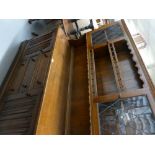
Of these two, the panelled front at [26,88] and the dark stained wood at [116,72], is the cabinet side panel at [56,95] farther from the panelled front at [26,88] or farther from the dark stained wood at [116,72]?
the dark stained wood at [116,72]

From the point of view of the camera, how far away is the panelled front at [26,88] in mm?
1265

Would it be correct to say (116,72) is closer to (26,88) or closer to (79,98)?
(79,98)

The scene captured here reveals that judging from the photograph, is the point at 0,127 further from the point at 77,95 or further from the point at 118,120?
the point at 118,120

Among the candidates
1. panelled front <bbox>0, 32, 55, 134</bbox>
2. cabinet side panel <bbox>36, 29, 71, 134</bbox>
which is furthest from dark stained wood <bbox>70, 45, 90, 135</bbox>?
panelled front <bbox>0, 32, 55, 134</bbox>

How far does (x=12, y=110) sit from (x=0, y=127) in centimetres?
16

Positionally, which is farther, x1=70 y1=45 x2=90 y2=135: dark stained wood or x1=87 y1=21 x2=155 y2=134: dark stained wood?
x1=70 y1=45 x2=90 y2=135: dark stained wood

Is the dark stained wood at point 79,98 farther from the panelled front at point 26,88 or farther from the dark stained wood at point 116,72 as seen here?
the panelled front at point 26,88

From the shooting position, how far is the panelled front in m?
1.26

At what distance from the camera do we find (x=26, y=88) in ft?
5.09

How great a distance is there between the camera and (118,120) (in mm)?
1165

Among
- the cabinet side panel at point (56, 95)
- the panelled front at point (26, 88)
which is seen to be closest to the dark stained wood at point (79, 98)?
the cabinet side panel at point (56, 95)

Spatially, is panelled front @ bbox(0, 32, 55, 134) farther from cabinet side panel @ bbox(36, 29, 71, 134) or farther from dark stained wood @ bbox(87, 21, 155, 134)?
dark stained wood @ bbox(87, 21, 155, 134)

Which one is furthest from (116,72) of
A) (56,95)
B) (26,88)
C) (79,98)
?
(26,88)

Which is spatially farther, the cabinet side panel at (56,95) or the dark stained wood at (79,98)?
the dark stained wood at (79,98)
